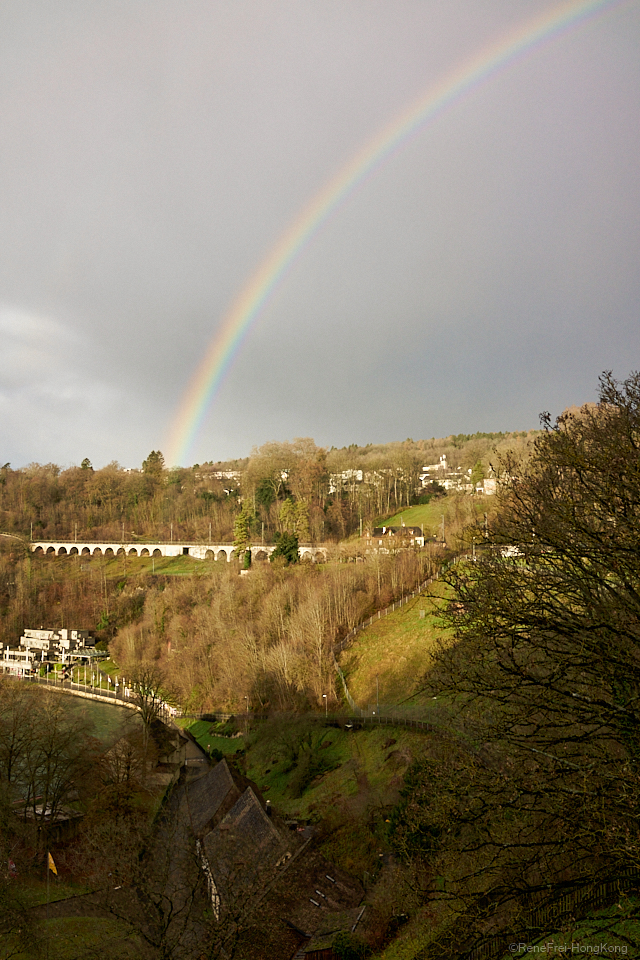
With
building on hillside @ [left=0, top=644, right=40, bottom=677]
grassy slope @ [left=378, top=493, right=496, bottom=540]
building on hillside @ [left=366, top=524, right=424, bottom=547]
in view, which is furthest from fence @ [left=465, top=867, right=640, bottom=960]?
building on hillside @ [left=0, top=644, right=40, bottom=677]

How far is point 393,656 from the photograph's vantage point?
4100 cm

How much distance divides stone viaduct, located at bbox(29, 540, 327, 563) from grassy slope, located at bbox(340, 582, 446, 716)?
23808 millimetres

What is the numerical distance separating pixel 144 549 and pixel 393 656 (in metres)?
64.5

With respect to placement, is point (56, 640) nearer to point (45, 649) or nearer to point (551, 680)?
point (45, 649)

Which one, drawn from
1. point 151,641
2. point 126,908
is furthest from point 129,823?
point 151,641

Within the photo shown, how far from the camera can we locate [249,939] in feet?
59.7

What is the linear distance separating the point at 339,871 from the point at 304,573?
3547cm

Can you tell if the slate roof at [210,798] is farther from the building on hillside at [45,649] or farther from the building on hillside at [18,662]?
the building on hillside at [45,649]

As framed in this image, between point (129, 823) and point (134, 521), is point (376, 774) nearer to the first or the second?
point (129, 823)

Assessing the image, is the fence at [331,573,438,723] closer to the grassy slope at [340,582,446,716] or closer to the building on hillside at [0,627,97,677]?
the grassy slope at [340,582,446,716]

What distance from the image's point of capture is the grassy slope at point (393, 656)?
123 ft

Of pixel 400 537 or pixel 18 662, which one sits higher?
pixel 400 537

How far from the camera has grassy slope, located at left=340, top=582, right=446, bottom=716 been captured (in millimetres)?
37531

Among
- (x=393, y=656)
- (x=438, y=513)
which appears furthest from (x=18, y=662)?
(x=393, y=656)
